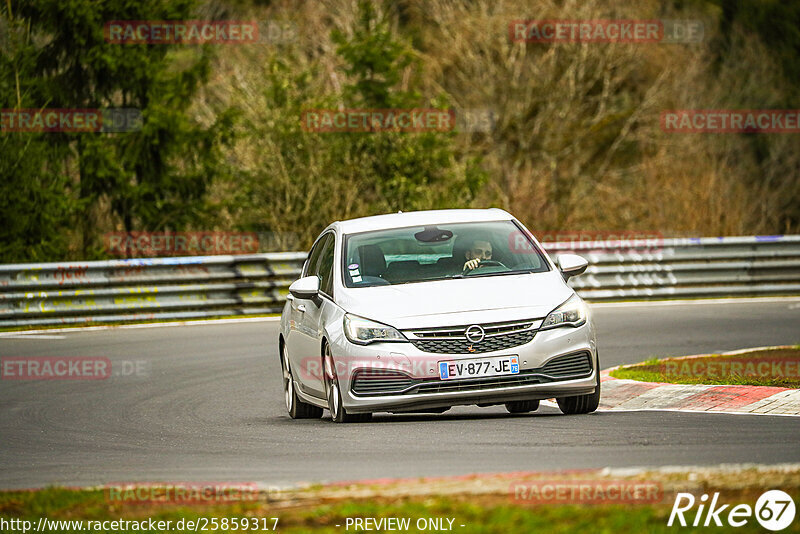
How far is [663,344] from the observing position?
16875mm

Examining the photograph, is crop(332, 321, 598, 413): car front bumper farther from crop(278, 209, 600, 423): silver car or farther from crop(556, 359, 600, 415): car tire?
crop(556, 359, 600, 415): car tire

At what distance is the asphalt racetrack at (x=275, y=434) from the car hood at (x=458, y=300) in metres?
0.79

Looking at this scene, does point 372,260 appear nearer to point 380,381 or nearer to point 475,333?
point 380,381

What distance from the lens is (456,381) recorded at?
9.92m

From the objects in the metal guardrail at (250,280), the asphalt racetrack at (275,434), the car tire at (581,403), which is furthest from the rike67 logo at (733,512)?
the metal guardrail at (250,280)

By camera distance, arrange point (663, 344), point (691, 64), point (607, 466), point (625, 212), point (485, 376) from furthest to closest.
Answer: point (691, 64) < point (625, 212) < point (663, 344) < point (485, 376) < point (607, 466)

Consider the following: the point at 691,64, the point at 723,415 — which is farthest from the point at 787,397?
the point at 691,64

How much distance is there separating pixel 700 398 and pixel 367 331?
292 centimetres

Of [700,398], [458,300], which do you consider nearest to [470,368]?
[458,300]

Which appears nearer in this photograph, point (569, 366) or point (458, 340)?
point (458, 340)

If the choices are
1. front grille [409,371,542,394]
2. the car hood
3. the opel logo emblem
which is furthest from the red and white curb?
the opel logo emblem

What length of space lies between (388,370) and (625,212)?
108ft

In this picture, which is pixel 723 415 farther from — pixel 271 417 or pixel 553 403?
pixel 271 417

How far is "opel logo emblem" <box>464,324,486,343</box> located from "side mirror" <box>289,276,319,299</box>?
1.67 m
